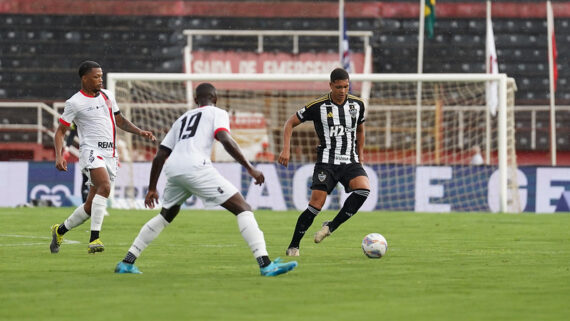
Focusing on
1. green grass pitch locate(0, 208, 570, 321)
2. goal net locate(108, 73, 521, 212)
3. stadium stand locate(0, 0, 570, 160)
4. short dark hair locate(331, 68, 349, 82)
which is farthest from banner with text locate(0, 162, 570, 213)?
short dark hair locate(331, 68, 349, 82)

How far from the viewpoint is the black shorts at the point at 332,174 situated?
10930 millimetres

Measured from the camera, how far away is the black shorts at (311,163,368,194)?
430 inches

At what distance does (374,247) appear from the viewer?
33.4 feet

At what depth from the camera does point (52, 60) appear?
3075cm

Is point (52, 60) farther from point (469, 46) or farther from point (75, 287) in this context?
point (75, 287)

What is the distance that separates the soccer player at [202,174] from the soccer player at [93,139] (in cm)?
270

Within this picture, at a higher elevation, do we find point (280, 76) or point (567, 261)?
point (280, 76)

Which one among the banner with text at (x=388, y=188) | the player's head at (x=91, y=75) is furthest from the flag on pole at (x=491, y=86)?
the player's head at (x=91, y=75)

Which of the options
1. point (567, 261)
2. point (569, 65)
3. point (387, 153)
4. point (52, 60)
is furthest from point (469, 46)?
point (567, 261)

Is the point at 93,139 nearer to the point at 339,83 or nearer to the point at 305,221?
the point at 305,221

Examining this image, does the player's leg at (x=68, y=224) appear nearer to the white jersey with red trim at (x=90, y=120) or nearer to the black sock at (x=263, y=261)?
the white jersey with red trim at (x=90, y=120)

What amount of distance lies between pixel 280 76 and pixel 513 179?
17.4 ft

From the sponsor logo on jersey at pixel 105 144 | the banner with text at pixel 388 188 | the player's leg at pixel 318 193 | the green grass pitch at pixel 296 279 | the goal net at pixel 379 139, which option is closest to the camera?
the green grass pitch at pixel 296 279

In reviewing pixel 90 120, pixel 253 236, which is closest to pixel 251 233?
pixel 253 236
